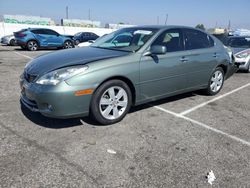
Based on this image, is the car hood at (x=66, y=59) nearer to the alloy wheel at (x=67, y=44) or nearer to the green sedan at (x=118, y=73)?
the green sedan at (x=118, y=73)

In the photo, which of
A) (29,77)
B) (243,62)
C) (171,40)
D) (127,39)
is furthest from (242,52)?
(29,77)

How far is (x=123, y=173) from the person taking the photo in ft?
8.87

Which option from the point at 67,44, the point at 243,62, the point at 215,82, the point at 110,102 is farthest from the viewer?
the point at 67,44

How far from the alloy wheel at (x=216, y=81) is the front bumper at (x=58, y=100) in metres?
3.48

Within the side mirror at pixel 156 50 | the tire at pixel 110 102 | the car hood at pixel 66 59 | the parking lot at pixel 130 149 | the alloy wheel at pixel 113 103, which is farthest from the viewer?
the side mirror at pixel 156 50

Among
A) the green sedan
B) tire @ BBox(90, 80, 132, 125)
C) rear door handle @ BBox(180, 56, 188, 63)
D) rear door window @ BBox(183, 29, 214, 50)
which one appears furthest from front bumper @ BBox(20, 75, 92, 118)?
rear door window @ BBox(183, 29, 214, 50)

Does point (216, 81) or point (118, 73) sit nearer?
point (118, 73)

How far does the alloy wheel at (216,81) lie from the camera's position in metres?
5.82

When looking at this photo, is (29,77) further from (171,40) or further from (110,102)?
(171,40)

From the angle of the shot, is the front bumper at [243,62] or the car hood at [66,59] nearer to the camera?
the car hood at [66,59]

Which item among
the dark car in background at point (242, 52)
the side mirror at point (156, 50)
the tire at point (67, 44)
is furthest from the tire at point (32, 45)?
the side mirror at point (156, 50)

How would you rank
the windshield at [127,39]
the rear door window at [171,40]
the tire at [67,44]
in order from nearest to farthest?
the windshield at [127,39] < the rear door window at [171,40] < the tire at [67,44]

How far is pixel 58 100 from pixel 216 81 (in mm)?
4063

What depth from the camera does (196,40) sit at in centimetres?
523
